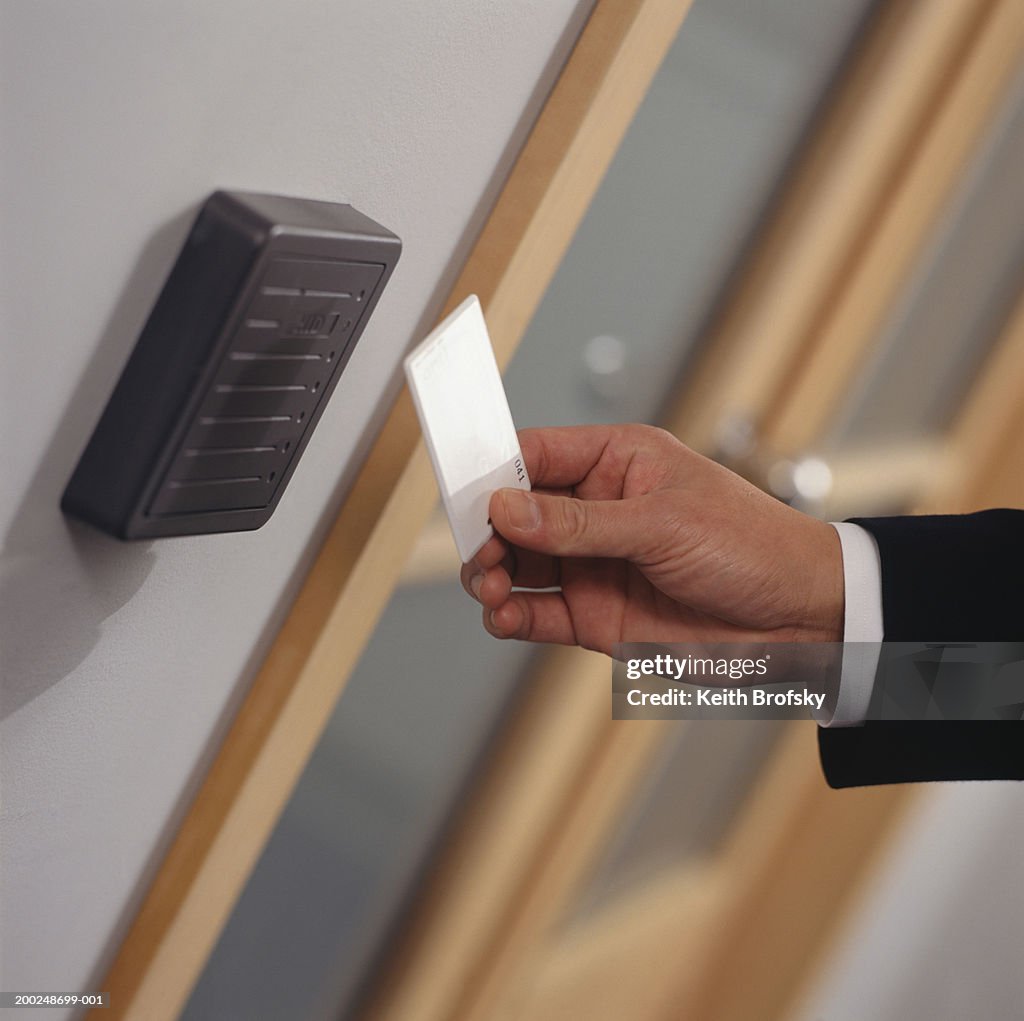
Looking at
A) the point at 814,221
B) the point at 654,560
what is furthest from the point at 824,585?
the point at 814,221

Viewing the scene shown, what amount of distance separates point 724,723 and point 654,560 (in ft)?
2.28

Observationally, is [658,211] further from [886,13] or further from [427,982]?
[427,982]

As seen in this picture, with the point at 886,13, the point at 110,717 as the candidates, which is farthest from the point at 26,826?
the point at 886,13

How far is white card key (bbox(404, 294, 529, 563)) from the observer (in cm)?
45

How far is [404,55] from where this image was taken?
491 millimetres

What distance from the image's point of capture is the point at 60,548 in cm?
42

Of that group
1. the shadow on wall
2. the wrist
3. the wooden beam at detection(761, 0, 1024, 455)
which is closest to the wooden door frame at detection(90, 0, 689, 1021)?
the shadow on wall

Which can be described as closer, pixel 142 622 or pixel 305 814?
pixel 142 622

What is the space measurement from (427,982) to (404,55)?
0.70 m

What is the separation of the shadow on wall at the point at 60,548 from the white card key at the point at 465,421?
0.10 m

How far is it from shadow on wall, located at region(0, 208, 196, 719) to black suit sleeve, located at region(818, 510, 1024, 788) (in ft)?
1.57
